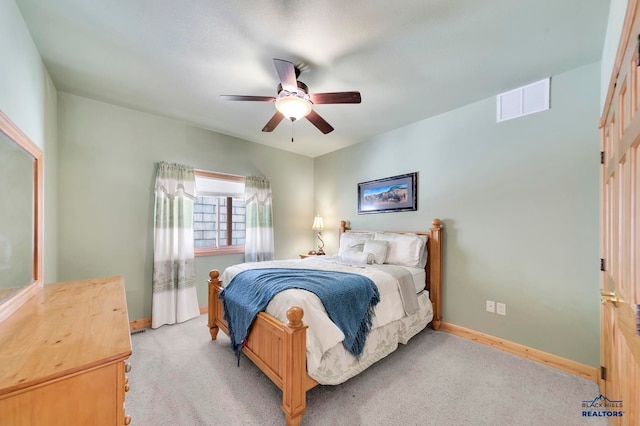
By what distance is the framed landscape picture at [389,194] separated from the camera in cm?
339

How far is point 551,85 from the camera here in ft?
7.72

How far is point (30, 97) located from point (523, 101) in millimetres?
4239

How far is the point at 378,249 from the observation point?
315 centimetres

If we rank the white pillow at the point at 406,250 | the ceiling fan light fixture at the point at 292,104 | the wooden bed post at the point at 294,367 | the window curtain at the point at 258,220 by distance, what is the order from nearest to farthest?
the wooden bed post at the point at 294,367 → the ceiling fan light fixture at the point at 292,104 → the white pillow at the point at 406,250 → the window curtain at the point at 258,220

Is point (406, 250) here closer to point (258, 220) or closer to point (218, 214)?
point (258, 220)

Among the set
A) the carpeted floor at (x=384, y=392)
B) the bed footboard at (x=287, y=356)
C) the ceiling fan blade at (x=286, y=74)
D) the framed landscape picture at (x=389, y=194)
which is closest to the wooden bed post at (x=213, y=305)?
the carpeted floor at (x=384, y=392)

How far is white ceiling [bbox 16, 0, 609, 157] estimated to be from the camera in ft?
5.31

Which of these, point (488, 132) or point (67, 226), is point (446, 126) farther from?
point (67, 226)

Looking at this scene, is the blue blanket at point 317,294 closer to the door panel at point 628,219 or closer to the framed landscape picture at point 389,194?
the door panel at point 628,219

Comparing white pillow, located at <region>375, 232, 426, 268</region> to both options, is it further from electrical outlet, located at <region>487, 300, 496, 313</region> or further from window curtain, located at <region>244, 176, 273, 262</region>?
window curtain, located at <region>244, 176, 273, 262</region>

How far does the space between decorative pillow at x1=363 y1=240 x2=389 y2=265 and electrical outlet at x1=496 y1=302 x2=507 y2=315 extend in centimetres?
125

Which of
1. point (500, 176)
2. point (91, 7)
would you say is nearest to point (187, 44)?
point (91, 7)

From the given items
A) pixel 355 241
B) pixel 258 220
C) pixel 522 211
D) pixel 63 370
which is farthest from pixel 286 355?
pixel 258 220

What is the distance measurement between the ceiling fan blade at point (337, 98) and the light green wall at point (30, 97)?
186cm
